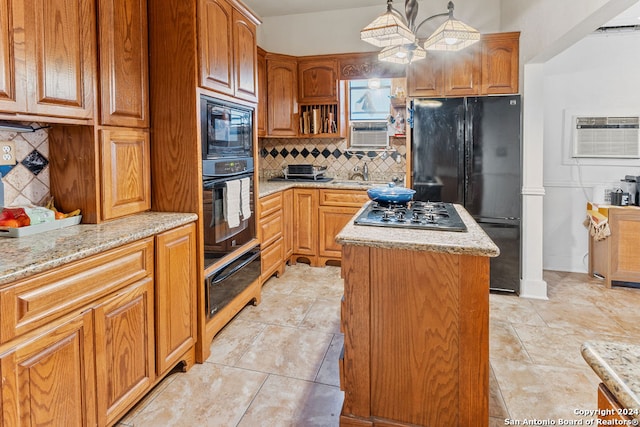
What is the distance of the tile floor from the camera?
6.16 ft

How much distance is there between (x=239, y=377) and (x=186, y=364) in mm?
311

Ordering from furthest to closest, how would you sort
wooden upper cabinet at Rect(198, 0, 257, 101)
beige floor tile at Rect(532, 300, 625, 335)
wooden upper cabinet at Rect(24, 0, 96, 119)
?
beige floor tile at Rect(532, 300, 625, 335) → wooden upper cabinet at Rect(198, 0, 257, 101) → wooden upper cabinet at Rect(24, 0, 96, 119)

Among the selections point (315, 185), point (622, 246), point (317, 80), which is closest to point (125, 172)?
point (315, 185)

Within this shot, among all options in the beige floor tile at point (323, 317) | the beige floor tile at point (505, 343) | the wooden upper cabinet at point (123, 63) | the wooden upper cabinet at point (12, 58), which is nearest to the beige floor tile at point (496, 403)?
the beige floor tile at point (505, 343)

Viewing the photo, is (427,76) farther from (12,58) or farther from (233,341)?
(12,58)

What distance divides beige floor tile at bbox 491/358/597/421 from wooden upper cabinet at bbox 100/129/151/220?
7.13 feet

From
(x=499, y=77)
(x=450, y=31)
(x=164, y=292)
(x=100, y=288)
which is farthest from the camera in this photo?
(x=499, y=77)

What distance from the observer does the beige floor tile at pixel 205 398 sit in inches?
71.9

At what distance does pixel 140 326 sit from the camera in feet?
5.97

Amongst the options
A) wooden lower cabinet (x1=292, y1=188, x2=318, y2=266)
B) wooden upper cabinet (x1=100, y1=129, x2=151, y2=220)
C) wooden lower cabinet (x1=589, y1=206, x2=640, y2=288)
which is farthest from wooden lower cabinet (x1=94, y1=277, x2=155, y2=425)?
wooden lower cabinet (x1=589, y1=206, x2=640, y2=288)

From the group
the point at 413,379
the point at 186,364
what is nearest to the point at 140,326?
Result: the point at 186,364

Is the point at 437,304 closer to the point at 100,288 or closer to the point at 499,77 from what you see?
the point at 100,288

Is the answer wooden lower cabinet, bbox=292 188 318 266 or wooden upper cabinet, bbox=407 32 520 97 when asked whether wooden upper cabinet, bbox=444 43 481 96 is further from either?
wooden lower cabinet, bbox=292 188 318 266

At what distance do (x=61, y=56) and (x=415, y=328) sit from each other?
6.13 ft
